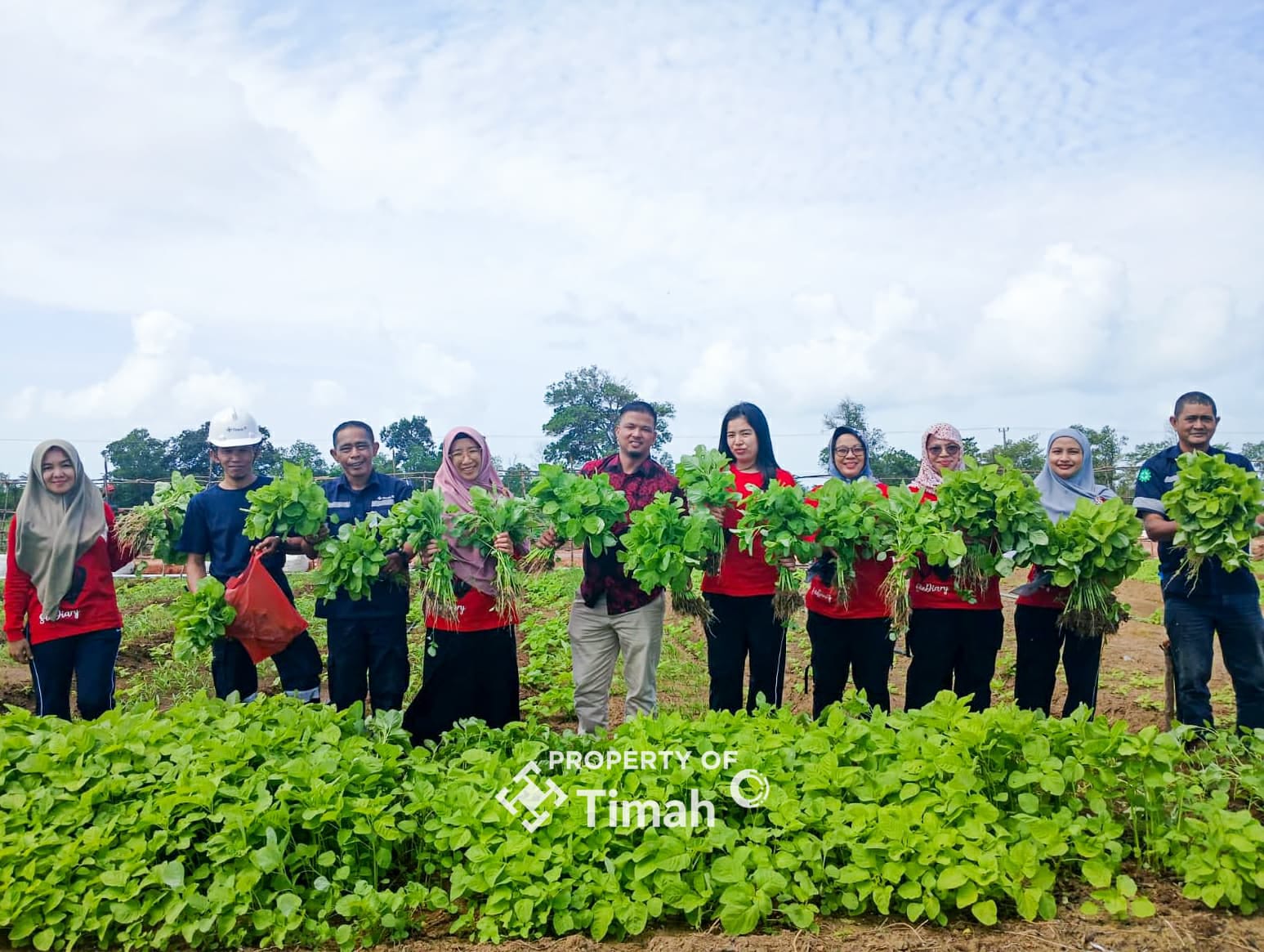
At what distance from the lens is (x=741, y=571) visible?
4719 mm

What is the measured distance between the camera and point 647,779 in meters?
3.21

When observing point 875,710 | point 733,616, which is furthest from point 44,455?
point 875,710

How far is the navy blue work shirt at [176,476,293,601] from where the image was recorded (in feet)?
15.5

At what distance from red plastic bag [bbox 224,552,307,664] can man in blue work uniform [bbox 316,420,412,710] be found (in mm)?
188

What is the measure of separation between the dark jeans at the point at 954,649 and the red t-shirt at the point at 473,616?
2.08m

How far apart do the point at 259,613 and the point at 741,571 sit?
96.5 inches

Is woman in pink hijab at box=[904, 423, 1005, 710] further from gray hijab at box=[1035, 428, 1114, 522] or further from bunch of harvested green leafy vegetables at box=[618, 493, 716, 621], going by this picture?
bunch of harvested green leafy vegetables at box=[618, 493, 716, 621]

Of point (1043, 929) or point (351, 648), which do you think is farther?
point (351, 648)

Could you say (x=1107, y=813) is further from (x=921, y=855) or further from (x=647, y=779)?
(x=647, y=779)

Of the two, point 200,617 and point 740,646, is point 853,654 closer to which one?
point 740,646

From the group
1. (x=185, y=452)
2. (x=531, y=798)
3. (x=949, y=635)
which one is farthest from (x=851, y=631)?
(x=185, y=452)

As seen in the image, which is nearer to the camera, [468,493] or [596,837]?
[596,837]

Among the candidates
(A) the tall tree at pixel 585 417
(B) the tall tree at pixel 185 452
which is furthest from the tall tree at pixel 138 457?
(A) the tall tree at pixel 585 417

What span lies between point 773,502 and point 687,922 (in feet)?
6.56
